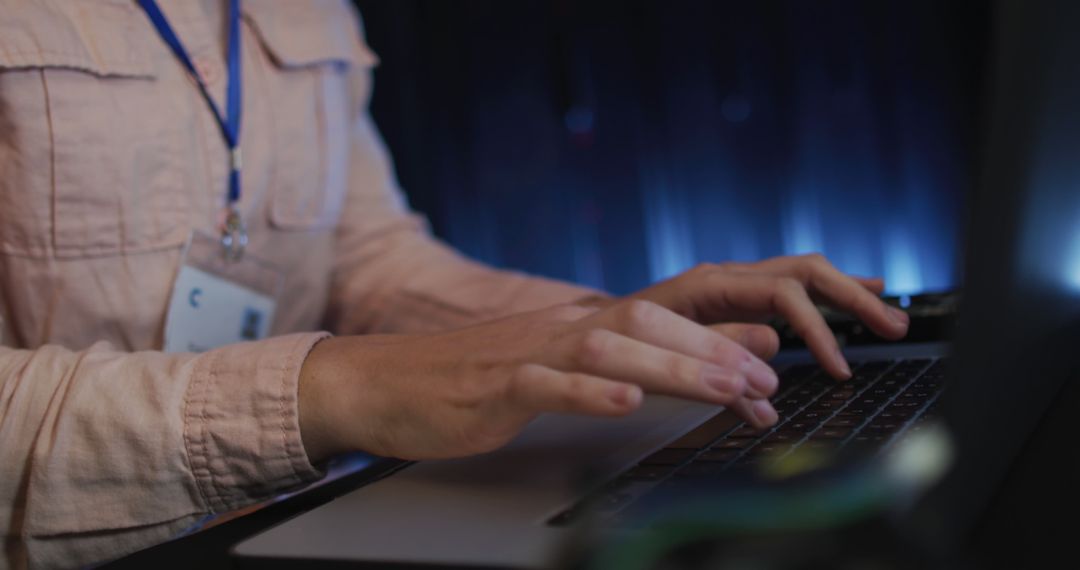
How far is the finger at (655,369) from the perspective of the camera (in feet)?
1.57

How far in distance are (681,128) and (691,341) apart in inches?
50.7

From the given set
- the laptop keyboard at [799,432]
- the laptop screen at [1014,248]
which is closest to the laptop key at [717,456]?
the laptop keyboard at [799,432]

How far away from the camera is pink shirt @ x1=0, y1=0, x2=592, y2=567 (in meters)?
0.60

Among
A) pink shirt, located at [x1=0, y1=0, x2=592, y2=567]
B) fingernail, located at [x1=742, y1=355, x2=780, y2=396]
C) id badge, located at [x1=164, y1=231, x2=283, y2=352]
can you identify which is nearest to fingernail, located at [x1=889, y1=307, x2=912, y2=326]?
fingernail, located at [x1=742, y1=355, x2=780, y2=396]

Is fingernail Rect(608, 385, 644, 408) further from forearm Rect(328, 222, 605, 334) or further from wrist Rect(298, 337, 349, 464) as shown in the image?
forearm Rect(328, 222, 605, 334)

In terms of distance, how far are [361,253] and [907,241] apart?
926 mm

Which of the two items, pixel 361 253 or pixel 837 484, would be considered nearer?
pixel 837 484

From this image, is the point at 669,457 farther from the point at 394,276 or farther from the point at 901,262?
the point at 901,262

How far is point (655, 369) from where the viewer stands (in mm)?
482

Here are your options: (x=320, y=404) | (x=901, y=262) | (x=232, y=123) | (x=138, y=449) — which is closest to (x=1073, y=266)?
(x=320, y=404)

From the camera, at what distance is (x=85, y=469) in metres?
0.60

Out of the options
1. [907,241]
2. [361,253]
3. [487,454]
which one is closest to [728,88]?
[907,241]

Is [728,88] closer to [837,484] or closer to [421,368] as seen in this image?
[421,368]

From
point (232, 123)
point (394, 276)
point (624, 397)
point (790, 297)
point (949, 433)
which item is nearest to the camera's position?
point (949, 433)
